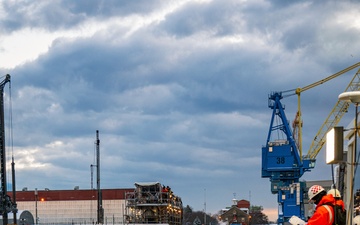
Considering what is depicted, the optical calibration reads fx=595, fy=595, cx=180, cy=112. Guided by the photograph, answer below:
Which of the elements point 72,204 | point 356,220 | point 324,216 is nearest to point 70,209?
point 72,204

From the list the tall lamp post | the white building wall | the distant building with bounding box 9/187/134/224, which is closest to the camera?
the tall lamp post

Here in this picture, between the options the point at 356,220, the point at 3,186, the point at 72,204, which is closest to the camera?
the point at 356,220

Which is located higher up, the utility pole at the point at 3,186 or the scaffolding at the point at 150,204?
the utility pole at the point at 3,186

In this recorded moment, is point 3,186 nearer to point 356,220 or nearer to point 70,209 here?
point 356,220

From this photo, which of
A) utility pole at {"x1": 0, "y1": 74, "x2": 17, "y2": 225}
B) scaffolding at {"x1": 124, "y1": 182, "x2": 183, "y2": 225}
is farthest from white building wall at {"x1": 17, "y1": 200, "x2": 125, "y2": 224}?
utility pole at {"x1": 0, "y1": 74, "x2": 17, "y2": 225}

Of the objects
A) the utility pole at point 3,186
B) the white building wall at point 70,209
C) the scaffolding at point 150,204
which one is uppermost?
the utility pole at point 3,186

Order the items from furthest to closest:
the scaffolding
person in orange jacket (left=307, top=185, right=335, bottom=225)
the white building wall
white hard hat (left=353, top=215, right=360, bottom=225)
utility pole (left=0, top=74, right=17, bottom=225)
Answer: the white building wall → the scaffolding → utility pole (left=0, top=74, right=17, bottom=225) → white hard hat (left=353, top=215, right=360, bottom=225) → person in orange jacket (left=307, top=185, right=335, bottom=225)

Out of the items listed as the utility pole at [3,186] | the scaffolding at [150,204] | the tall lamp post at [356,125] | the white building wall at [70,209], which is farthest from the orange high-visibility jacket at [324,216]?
the white building wall at [70,209]

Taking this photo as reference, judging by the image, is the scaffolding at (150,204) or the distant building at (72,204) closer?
the scaffolding at (150,204)

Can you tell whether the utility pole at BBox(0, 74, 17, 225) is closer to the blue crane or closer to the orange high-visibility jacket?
the blue crane

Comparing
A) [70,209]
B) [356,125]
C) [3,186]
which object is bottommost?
[70,209]

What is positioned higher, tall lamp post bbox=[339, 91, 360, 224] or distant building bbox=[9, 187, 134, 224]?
tall lamp post bbox=[339, 91, 360, 224]

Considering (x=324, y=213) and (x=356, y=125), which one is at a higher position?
(x=356, y=125)

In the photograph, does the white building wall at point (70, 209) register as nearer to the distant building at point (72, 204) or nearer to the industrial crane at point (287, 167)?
the distant building at point (72, 204)
